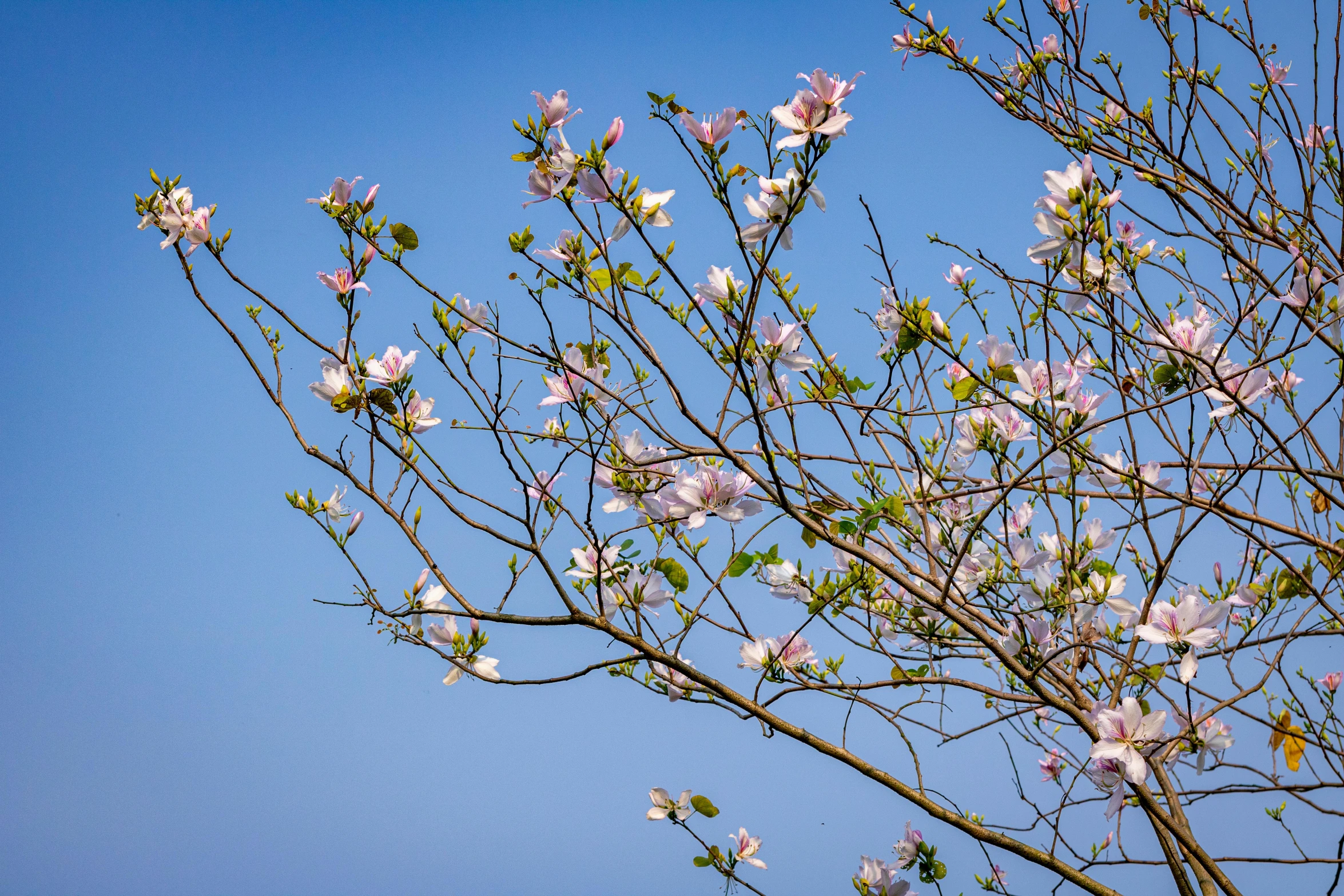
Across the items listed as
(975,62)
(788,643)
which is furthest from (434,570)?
(975,62)

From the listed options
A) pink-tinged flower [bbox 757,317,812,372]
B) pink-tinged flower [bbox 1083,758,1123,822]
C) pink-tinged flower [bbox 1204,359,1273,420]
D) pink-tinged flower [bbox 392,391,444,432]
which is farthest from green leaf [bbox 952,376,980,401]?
pink-tinged flower [bbox 392,391,444,432]

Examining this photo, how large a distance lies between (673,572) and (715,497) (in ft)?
0.72

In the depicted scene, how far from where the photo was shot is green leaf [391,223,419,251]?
173cm

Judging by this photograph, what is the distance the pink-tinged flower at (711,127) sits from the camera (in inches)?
53.3

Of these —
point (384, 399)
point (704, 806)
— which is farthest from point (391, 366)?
point (704, 806)

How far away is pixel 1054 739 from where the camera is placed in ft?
7.92

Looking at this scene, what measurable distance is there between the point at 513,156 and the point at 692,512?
0.72m

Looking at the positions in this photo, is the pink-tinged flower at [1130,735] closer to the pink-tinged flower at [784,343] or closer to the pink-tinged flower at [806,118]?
the pink-tinged flower at [784,343]

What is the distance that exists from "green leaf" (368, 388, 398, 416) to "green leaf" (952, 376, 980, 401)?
1108mm

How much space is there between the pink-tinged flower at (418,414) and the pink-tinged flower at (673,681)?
73 centimetres

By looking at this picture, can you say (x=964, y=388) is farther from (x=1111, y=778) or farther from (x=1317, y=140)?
(x=1317, y=140)

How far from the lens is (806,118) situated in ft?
4.15

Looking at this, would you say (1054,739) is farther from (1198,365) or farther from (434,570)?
(434,570)

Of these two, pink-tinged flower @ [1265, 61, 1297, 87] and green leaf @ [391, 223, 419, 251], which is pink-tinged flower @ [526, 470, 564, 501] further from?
pink-tinged flower @ [1265, 61, 1297, 87]
